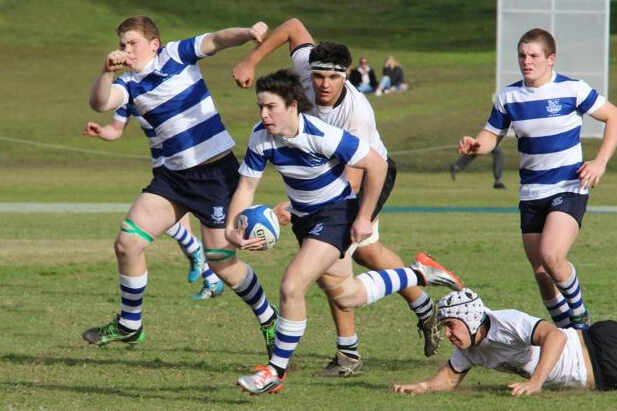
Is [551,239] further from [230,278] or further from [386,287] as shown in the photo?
[230,278]

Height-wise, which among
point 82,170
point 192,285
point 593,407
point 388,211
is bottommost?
point 82,170

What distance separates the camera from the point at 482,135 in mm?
8758

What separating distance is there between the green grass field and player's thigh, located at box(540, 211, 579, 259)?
84cm

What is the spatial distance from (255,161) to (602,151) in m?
2.37

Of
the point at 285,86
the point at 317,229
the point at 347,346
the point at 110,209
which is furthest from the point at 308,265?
the point at 110,209

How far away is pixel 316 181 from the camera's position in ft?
25.1

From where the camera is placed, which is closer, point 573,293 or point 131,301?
point 573,293

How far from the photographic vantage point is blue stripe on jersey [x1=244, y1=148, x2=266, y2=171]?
759cm

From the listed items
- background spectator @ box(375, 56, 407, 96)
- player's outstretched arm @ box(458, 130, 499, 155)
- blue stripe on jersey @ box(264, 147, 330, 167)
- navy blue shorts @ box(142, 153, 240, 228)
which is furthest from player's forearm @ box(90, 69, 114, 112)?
background spectator @ box(375, 56, 407, 96)

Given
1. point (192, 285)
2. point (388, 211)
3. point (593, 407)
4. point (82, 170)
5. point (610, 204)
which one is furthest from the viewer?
point (82, 170)

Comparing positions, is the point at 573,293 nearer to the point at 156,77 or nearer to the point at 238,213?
the point at 238,213

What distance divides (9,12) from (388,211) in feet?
172

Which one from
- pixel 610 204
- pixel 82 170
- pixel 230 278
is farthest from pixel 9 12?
pixel 230 278

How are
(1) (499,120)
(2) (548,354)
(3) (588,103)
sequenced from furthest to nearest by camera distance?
(1) (499,120), (3) (588,103), (2) (548,354)
